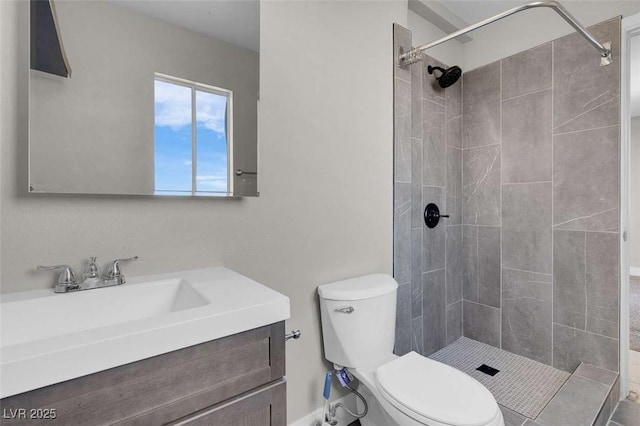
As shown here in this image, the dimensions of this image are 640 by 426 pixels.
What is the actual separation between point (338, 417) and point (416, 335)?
2.53ft

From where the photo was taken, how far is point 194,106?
4.01ft

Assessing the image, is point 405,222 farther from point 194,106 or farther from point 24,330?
point 24,330

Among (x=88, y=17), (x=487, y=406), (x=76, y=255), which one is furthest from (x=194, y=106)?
(x=487, y=406)

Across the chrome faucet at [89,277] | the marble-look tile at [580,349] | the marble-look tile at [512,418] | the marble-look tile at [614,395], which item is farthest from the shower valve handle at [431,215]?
the chrome faucet at [89,277]

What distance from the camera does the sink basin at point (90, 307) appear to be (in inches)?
31.5

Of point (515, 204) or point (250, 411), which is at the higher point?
point (515, 204)

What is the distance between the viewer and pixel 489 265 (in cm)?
248

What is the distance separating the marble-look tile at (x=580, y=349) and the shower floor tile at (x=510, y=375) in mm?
86

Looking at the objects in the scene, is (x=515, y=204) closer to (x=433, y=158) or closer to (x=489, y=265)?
(x=489, y=265)

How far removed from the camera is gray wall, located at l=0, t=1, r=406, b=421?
36.8 inches

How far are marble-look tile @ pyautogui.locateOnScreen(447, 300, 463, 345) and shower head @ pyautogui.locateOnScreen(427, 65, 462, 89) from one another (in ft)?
5.63

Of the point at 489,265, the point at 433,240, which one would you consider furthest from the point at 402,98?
the point at 489,265

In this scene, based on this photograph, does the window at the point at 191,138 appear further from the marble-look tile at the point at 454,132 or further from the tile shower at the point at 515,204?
the marble-look tile at the point at 454,132

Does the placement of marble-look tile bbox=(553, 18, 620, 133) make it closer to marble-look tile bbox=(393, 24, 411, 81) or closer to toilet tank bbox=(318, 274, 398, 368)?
marble-look tile bbox=(393, 24, 411, 81)
